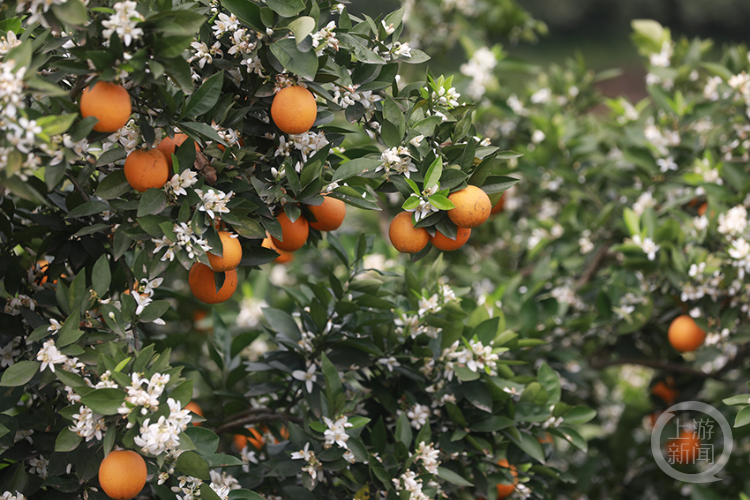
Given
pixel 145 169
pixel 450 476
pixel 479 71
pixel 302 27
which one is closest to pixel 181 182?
pixel 145 169

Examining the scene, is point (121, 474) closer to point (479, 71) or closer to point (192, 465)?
point (192, 465)

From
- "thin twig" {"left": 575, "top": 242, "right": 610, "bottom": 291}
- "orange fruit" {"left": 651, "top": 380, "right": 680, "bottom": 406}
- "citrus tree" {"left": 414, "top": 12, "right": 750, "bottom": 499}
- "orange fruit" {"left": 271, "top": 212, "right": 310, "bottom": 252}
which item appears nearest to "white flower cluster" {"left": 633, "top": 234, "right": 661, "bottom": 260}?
"citrus tree" {"left": 414, "top": 12, "right": 750, "bottom": 499}

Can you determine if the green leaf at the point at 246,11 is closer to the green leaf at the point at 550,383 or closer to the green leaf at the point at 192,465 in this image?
the green leaf at the point at 192,465

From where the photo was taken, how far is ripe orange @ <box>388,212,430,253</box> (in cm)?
91

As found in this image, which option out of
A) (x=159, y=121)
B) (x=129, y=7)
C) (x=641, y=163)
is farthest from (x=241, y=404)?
(x=641, y=163)

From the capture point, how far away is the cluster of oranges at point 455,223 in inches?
34.1

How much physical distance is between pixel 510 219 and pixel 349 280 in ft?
4.20

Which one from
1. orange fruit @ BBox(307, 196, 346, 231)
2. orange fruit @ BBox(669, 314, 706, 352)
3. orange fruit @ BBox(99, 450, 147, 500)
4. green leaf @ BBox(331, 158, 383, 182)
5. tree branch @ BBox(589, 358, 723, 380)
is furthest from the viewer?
tree branch @ BBox(589, 358, 723, 380)

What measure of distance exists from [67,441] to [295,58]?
24.7 inches

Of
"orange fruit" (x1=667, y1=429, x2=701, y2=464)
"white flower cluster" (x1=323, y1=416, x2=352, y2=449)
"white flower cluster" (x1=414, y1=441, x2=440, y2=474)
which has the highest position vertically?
"white flower cluster" (x1=323, y1=416, x2=352, y2=449)

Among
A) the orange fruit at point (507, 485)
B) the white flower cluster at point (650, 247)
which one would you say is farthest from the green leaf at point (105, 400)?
the white flower cluster at point (650, 247)

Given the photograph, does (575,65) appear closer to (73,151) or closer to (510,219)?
(510,219)

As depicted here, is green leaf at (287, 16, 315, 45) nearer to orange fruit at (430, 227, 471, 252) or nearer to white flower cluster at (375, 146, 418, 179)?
white flower cluster at (375, 146, 418, 179)

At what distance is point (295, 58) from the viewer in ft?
2.61
